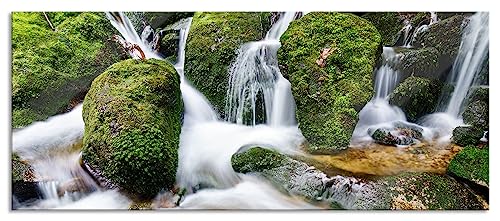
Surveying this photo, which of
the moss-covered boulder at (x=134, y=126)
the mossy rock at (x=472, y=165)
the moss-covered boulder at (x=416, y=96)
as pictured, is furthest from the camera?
the moss-covered boulder at (x=416, y=96)

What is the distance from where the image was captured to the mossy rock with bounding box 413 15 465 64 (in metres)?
2.68

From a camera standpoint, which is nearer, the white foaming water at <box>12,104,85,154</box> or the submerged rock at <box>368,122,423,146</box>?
the white foaming water at <box>12,104,85,154</box>

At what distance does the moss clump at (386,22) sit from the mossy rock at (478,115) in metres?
0.52

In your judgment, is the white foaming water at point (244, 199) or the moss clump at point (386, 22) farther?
the moss clump at point (386, 22)

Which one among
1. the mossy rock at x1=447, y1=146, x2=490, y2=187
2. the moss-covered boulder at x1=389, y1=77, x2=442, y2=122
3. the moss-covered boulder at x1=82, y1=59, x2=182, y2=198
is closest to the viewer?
the moss-covered boulder at x1=82, y1=59, x2=182, y2=198

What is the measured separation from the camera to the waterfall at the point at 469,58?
2654 millimetres

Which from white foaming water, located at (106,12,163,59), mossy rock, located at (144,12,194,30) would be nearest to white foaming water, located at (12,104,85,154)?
white foaming water, located at (106,12,163,59)

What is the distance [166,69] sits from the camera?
2734 mm

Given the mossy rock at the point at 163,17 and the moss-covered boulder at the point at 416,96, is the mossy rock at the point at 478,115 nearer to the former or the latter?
the moss-covered boulder at the point at 416,96

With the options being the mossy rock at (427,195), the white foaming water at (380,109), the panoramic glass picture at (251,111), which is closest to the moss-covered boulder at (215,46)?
the panoramic glass picture at (251,111)

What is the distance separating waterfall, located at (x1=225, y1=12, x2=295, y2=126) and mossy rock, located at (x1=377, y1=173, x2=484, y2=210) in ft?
2.11

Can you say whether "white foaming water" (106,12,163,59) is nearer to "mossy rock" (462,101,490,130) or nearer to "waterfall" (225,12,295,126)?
"waterfall" (225,12,295,126)

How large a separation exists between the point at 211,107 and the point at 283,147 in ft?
1.42
